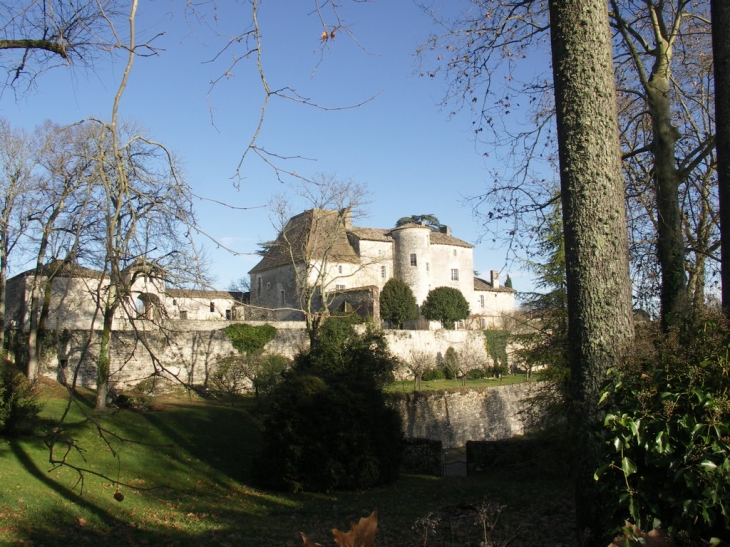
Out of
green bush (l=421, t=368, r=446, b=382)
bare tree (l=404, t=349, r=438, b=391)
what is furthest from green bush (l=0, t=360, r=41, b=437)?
green bush (l=421, t=368, r=446, b=382)

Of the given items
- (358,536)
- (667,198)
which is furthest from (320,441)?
(358,536)

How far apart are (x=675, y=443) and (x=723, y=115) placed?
5.25 meters

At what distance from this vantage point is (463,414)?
25328 mm

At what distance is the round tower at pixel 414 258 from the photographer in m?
49.1

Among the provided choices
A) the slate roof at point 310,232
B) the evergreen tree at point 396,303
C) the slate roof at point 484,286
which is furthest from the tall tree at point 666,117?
the slate roof at point 484,286

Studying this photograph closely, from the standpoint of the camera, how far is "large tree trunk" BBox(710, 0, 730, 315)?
7309mm

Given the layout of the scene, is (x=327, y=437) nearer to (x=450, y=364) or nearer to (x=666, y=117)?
(x=666, y=117)

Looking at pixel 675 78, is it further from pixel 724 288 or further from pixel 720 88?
pixel 724 288

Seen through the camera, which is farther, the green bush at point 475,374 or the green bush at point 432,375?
the green bush at point 475,374

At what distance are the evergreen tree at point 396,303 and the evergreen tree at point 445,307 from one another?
2.33m

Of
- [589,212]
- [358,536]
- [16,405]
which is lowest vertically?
[16,405]

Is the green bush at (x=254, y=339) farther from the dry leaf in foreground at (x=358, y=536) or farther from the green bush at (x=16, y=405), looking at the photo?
the dry leaf in foreground at (x=358, y=536)

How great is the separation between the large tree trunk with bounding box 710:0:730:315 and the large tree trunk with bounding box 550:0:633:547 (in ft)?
9.04

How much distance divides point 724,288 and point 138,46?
687cm
